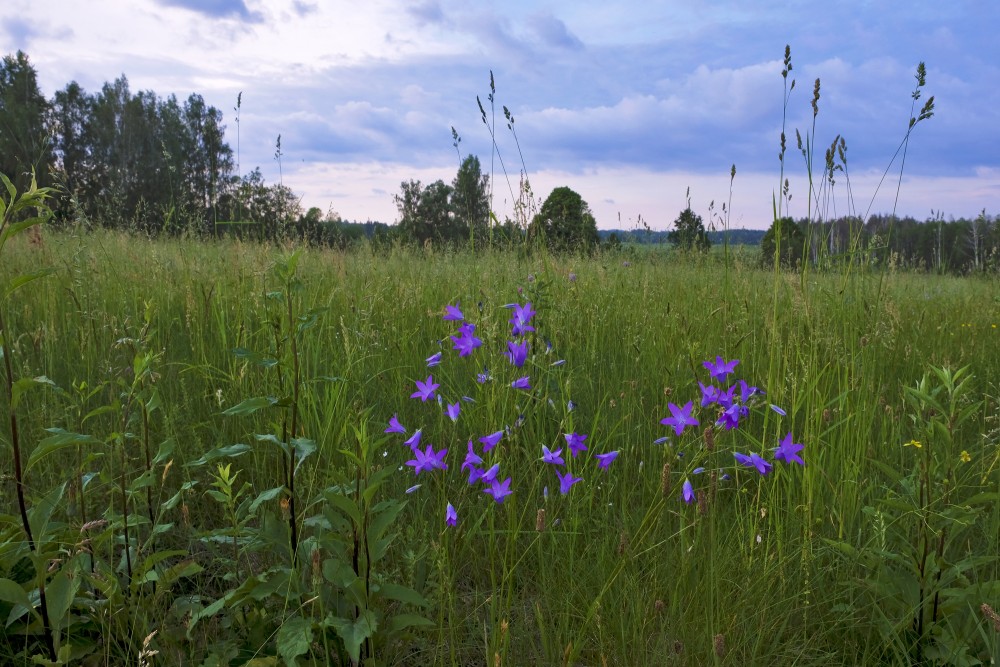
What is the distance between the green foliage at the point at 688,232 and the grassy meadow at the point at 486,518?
12.2 feet

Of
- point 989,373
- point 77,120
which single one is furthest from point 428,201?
point 989,373

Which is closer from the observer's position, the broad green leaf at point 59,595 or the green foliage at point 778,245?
the broad green leaf at point 59,595

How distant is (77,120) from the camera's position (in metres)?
41.1

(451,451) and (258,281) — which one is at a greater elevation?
(258,281)

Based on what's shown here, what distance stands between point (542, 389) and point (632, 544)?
672 mm

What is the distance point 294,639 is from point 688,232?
6.88m

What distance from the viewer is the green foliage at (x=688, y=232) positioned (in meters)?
6.87

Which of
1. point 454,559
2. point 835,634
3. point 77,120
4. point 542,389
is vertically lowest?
point 835,634

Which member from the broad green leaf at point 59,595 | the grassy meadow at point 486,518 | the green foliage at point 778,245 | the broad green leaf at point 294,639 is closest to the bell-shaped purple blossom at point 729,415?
the grassy meadow at point 486,518

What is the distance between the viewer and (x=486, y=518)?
203cm

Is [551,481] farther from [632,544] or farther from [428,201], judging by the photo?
[428,201]

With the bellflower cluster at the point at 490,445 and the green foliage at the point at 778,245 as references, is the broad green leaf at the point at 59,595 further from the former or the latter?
the green foliage at the point at 778,245

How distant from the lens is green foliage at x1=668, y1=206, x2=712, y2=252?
6867 millimetres

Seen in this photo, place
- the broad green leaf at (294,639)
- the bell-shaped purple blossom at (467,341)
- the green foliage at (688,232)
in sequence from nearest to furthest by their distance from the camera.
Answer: the broad green leaf at (294,639), the bell-shaped purple blossom at (467,341), the green foliage at (688,232)
